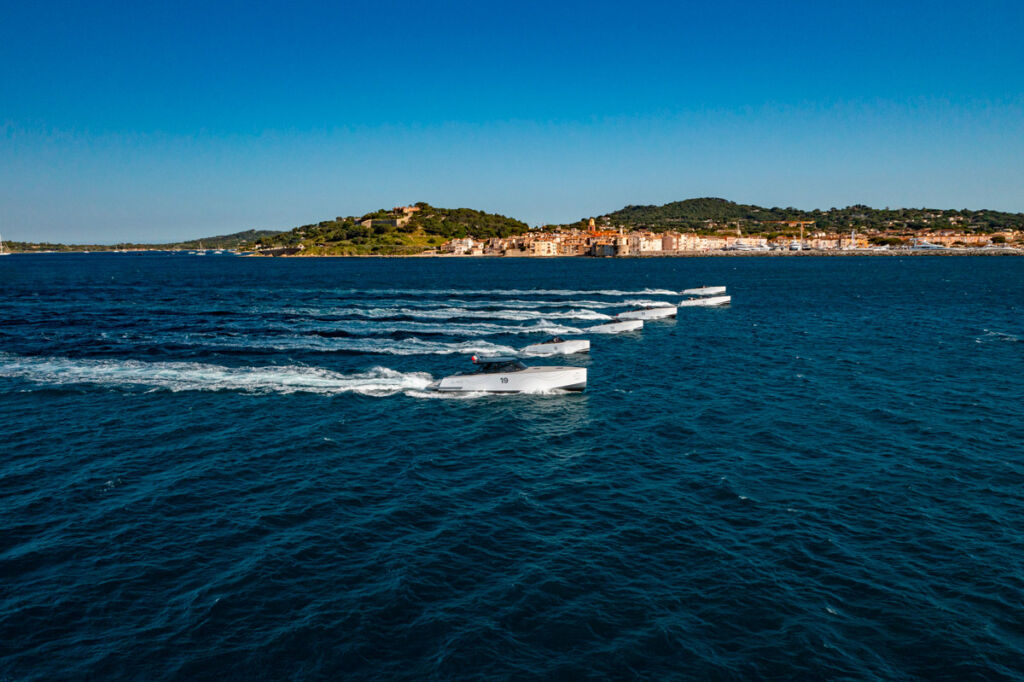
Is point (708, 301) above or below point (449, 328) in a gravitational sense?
below

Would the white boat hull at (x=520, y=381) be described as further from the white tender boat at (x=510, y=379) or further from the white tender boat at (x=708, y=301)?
the white tender boat at (x=708, y=301)

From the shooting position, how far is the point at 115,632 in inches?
592

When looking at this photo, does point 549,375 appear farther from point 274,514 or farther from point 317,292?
point 317,292

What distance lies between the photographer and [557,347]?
171 ft

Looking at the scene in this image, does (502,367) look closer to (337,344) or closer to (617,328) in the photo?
(337,344)

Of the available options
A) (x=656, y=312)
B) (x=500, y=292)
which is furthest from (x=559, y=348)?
(x=500, y=292)

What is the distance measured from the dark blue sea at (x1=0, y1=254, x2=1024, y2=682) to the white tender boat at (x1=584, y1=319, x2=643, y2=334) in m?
18.5

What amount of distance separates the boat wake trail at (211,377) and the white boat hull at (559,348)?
37.3 ft

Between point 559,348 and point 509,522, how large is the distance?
32.1 m

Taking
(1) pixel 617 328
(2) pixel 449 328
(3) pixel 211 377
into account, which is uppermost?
(3) pixel 211 377

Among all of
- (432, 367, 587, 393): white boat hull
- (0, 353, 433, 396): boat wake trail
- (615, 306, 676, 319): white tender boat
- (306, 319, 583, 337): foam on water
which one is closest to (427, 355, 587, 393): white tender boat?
(432, 367, 587, 393): white boat hull

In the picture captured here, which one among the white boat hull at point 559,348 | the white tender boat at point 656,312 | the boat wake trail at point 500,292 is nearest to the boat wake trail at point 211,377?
the white boat hull at point 559,348

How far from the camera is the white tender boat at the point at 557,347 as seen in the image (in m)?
51.1

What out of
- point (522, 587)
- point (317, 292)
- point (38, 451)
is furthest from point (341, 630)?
point (317, 292)
